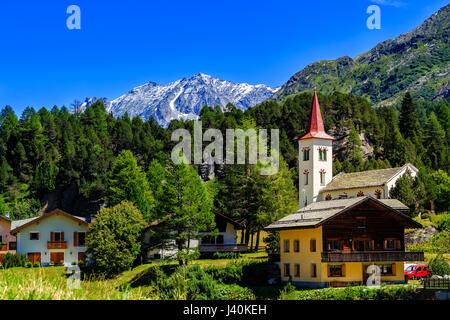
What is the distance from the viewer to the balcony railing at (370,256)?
143 ft

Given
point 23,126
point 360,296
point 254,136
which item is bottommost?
point 360,296

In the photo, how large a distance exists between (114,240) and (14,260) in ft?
42.4

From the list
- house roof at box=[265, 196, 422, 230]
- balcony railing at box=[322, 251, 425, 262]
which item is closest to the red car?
balcony railing at box=[322, 251, 425, 262]

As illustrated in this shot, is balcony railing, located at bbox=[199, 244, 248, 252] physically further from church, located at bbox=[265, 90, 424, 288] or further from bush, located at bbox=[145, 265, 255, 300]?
bush, located at bbox=[145, 265, 255, 300]

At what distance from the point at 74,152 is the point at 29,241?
48223mm

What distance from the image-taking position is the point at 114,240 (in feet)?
172

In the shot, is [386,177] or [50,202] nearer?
[386,177]

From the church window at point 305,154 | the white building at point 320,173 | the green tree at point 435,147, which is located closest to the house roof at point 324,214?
the white building at point 320,173

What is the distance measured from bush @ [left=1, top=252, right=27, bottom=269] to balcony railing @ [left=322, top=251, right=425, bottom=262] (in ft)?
107
